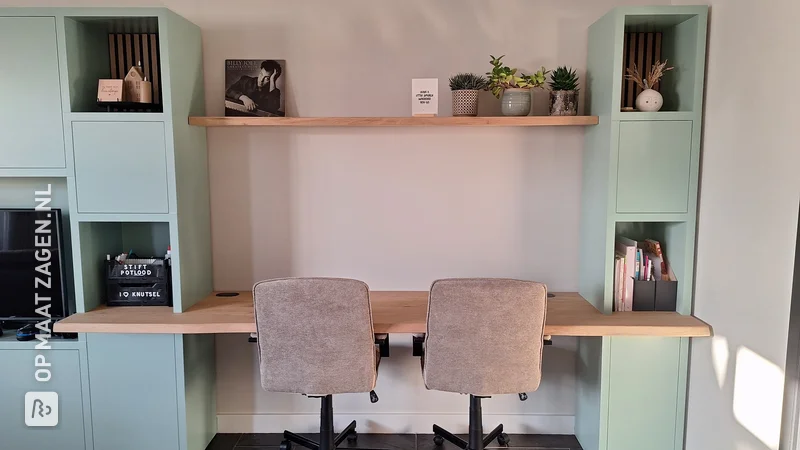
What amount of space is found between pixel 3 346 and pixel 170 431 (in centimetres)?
88

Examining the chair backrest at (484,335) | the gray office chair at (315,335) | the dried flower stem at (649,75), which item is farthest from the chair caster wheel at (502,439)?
the dried flower stem at (649,75)

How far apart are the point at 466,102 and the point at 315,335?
4.33 feet

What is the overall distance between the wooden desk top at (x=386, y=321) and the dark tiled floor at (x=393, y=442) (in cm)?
82

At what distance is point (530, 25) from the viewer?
2.73 meters

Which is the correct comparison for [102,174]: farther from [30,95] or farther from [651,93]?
[651,93]

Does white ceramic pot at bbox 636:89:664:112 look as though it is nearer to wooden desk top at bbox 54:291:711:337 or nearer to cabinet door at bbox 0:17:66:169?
wooden desk top at bbox 54:291:711:337

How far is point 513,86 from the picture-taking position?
2.58 meters

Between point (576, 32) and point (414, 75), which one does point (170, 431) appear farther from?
point (576, 32)

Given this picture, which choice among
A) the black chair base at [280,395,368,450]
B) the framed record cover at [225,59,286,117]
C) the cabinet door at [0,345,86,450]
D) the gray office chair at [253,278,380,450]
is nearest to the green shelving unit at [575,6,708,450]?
the gray office chair at [253,278,380,450]

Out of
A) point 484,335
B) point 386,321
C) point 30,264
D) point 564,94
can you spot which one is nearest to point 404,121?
point 564,94

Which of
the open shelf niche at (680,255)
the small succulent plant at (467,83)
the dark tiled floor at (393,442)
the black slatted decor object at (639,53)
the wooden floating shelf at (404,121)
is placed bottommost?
the dark tiled floor at (393,442)

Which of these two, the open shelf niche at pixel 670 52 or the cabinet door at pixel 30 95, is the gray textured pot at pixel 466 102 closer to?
the open shelf niche at pixel 670 52

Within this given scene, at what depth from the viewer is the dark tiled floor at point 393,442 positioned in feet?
9.27

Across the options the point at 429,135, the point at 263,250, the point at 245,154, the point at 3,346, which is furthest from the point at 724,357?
the point at 3,346
